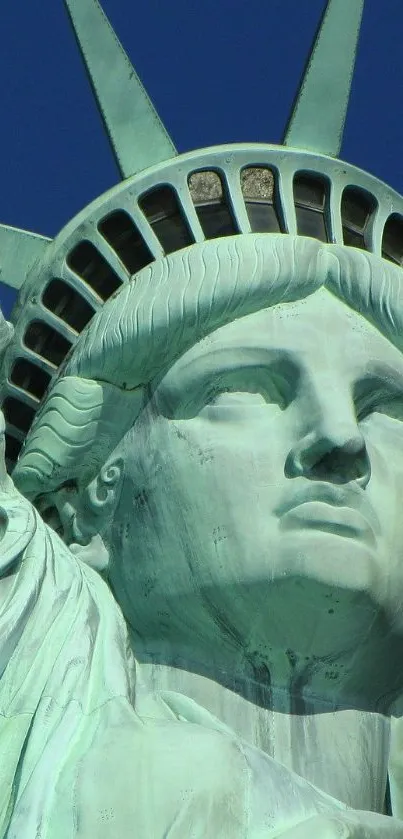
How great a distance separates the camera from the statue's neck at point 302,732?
10500mm

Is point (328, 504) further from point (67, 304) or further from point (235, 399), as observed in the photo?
point (67, 304)

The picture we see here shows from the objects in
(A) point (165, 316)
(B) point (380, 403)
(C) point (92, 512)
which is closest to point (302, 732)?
(C) point (92, 512)

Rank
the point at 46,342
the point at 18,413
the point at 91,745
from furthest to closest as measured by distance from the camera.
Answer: the point at 18,413
the point at 46,342
the point at 91,745

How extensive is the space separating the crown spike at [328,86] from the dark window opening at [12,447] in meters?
1.78

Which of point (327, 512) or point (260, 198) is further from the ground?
point (260, 198)

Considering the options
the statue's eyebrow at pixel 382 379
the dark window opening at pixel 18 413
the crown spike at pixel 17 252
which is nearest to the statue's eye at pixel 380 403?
the statue's eyebrow at pixel 382 379

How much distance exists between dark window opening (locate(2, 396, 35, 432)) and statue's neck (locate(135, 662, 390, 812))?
1.66 m

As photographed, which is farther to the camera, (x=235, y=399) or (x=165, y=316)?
(x=165, y=316)

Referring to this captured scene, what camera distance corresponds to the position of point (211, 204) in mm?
11781

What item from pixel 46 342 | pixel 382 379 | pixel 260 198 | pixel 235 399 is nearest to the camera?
pixel 235 399

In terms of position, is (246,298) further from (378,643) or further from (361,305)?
(378,643)

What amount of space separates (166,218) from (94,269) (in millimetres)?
382

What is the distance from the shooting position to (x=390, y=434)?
11047 millimetres

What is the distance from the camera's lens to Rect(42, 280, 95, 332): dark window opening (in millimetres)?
11797
